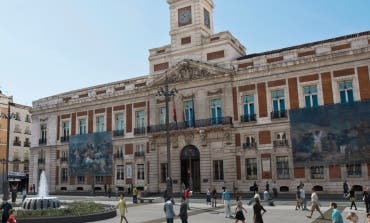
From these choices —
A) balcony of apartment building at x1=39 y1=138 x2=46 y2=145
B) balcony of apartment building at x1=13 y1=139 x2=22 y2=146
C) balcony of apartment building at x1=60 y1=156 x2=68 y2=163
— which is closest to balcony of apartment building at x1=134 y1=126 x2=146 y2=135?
balcony of apartment building at x1=60 y1=156 x2=68 y2=163

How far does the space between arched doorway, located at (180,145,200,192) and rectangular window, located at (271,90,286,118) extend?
8.66 metres

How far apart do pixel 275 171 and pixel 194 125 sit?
30.1ft

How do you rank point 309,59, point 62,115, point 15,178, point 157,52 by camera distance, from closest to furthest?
point 309,59 < point 157,52 < point 62,115 < point 15,178

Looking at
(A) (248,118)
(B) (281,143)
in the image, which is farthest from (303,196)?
(A) (248,118)

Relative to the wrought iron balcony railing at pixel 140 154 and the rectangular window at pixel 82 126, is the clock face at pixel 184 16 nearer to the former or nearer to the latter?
the wrought iron balcony railing at pixel 140 154

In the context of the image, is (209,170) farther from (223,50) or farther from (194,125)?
(223,50)

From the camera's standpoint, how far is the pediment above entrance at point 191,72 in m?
37.6

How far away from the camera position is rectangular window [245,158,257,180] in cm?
3484

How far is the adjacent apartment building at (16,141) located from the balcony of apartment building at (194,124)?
27909 mm

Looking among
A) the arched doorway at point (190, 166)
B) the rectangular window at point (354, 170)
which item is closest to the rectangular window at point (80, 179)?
the arched doorway at point (190, 166)

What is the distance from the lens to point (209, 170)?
36.5 metres

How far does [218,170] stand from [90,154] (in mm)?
16952

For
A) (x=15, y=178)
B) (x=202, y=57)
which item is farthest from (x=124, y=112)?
(x=15, y=178)

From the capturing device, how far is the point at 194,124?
38.1m
